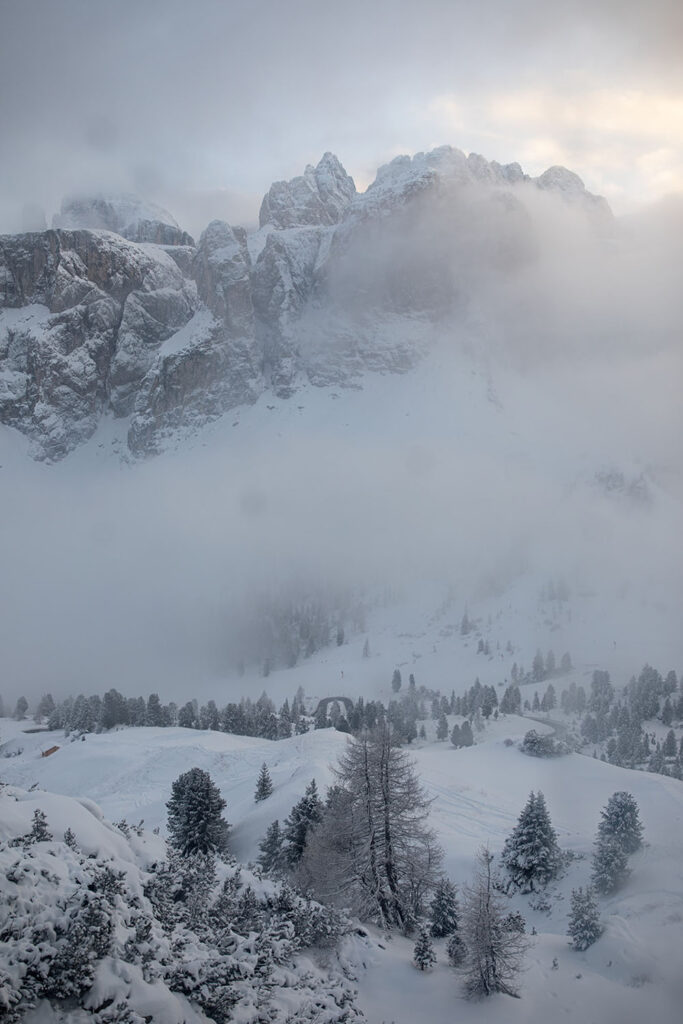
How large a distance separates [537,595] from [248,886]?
540 feet

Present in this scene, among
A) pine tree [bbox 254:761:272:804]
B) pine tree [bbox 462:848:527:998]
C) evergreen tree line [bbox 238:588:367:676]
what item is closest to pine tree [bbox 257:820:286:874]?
pine tree [bbox 254:761:272:804]

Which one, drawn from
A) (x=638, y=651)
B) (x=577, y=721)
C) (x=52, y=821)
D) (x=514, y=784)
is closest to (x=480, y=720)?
(x=577, y=721)

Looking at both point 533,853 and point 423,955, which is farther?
point 533,853

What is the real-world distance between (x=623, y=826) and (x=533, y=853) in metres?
4.62

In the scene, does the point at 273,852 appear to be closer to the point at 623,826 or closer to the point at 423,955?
the point at 423,955

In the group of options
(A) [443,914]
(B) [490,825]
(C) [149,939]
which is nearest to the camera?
(C) [149,939]

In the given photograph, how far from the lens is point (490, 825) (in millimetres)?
37312

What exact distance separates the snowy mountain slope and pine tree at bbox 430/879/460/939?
1.37m

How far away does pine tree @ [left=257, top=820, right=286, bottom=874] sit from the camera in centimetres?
2583

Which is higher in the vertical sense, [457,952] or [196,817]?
[457,952]

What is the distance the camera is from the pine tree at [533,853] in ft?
96.7

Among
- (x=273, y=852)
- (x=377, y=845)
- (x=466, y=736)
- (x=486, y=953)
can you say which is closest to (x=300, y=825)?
(x=273, y=852)

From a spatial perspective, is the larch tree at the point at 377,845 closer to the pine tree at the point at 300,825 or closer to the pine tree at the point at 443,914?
the pine tree at the point at 443,914

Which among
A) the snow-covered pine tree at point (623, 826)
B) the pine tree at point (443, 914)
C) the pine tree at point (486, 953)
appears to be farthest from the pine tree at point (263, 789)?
the pine tree at point (486, 953)
